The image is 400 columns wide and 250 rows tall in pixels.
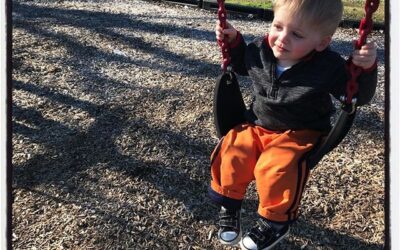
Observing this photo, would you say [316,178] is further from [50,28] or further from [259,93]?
[50,28]

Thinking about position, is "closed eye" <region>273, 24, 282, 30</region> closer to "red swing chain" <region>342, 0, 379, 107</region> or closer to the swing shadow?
"red swing chain" <region>342, 0, 379, 107</region>

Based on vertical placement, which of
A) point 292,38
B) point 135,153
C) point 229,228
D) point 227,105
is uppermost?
point 292,38

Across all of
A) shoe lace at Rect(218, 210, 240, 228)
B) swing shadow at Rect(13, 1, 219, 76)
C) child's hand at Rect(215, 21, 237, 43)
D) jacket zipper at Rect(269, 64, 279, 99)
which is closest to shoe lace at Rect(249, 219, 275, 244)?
shoe lace at Rect(218, 210, 240, 228)

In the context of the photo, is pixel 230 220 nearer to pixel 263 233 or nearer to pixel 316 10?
pixel 263 233

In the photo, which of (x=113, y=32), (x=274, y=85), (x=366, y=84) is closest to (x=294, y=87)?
(x=274, y=85)

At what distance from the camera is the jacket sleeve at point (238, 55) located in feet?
7.26

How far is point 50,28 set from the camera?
530 centimetres

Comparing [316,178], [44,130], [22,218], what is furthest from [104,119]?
[316,178]

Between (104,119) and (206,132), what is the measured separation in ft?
2.47

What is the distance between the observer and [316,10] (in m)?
1.87

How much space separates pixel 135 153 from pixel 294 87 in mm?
1536

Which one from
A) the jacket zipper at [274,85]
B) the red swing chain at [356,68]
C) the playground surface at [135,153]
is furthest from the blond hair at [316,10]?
the playground surface at [135,153]

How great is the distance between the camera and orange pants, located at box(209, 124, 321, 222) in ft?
6.46

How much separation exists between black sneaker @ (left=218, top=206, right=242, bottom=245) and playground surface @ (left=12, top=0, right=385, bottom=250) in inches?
20.3
